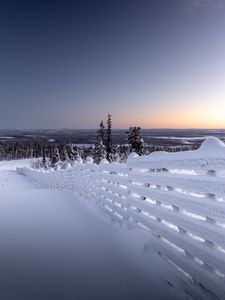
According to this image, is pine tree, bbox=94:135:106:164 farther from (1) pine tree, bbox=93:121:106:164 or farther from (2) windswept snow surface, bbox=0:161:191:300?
(2) windswept snow surface, bbox=0:161:191:300

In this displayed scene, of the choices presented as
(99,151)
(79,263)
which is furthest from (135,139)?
(79,263)

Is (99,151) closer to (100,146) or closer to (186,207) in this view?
(100,146)

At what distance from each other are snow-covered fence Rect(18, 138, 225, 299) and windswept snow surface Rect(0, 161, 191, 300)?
0.81ft

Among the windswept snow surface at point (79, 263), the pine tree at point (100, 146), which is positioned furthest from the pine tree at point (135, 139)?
the windswept snow surface at point (79, 263)

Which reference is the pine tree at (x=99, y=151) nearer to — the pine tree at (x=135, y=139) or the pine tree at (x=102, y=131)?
the pine tree at (x=102, y=131)

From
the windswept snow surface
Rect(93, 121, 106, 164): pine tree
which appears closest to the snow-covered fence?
the windswept snow surface

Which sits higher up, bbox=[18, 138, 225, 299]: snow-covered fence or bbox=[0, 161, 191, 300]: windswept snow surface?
bbox=[18, 138, 225, 299]: snow-covered fence

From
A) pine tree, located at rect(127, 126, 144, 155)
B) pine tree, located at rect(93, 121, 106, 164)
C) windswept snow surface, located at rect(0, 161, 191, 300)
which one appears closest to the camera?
windswept snow surface, located at rect(0, 161, 191, 300)

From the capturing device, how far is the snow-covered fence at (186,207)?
3.37m

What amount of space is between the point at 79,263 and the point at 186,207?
5.71ft

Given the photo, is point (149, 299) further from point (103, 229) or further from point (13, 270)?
point (103, 229)

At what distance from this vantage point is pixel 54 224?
6941 mm

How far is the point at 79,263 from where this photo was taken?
15.1 feet

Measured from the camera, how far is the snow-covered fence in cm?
337
